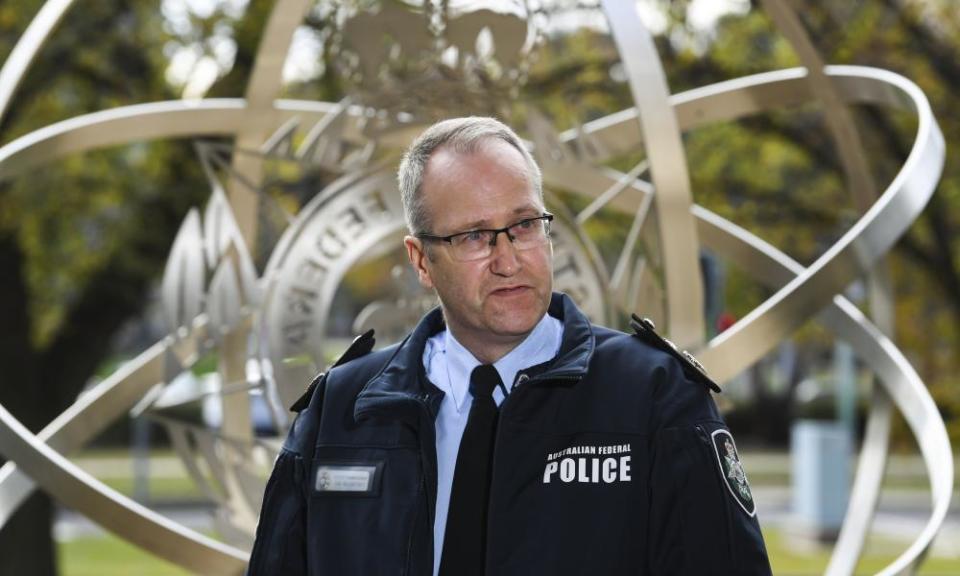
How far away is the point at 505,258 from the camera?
2385 mm

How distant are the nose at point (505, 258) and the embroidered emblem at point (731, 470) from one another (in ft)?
1.33

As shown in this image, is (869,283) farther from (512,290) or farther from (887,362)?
(512,290)

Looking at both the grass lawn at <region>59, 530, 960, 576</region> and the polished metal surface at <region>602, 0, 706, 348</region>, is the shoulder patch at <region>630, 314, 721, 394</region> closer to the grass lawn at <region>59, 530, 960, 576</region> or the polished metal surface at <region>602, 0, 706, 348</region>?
the polished metal surface at <region>602, 0, 706, 348</region>

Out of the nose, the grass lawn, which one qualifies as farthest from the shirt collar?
the grass lawn

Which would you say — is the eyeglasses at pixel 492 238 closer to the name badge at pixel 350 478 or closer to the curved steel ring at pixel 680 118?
the name badge at pixel 350 478

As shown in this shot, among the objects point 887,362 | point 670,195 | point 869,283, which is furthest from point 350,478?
point 869,283

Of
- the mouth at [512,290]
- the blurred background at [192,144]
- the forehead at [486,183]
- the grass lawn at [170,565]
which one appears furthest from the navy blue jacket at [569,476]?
the grass lawn at [170,565]

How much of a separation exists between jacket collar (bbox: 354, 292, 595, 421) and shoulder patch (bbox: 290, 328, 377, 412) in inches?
5.6

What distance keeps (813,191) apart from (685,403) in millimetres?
13788

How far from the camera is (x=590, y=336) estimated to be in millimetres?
2393

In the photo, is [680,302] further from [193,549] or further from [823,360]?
[823,360]

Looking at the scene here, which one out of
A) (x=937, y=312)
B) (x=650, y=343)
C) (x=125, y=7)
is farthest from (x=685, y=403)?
(x=937, y=312)

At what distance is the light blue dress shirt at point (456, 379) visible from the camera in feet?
7.77

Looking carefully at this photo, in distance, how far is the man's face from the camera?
2369mm
